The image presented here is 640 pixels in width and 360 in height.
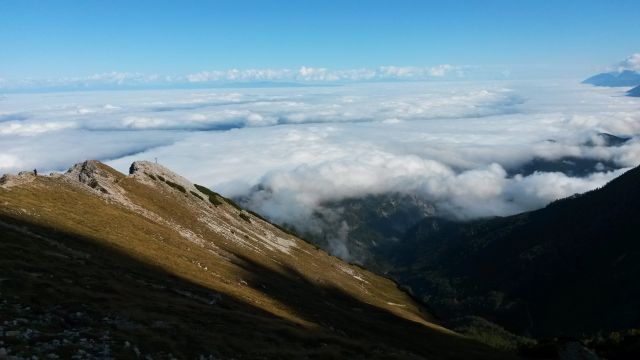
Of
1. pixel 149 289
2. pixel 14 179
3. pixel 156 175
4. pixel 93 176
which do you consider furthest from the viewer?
pixel 156 175

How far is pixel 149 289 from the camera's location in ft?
165

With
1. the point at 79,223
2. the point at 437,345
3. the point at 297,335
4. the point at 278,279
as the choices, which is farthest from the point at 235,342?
the point at 278,279

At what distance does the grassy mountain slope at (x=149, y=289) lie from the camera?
32.5 m

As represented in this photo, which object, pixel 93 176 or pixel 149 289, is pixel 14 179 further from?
pixel 149 289

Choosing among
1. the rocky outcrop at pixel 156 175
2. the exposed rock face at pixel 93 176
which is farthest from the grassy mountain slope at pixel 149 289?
the rocky outcrop at pixel 156 175

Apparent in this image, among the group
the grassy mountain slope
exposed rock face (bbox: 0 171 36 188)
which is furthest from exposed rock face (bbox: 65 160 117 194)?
exposed rock face (bbox: 0 171 36 188)

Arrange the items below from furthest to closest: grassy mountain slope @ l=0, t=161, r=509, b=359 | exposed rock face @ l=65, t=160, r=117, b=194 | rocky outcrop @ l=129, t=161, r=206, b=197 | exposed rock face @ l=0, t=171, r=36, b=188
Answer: rocky outcrop @ l=129, t=161, r=206, b=197 → exposed rock face @ l=65, t=160, r=117, b=194 → exposed rock face @ l=0, t=171, r=36, b=188 → grassy mountain slope @ l=0, t=161, r=509, b=359

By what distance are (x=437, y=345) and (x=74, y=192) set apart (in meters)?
72.7

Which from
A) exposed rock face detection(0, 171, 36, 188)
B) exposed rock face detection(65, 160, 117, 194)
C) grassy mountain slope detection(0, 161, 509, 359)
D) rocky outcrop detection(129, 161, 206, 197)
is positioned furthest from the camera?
rocky outcrop detection(129, 161, 206, 197)

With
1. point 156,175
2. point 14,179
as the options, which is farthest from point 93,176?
point 156,175

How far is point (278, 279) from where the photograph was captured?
105 metres

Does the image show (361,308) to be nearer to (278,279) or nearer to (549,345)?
(278,279)

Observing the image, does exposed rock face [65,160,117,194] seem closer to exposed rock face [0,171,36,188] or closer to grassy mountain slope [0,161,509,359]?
grassy mountain slope [0,161,509,359]

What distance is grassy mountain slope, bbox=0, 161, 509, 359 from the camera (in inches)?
1281
